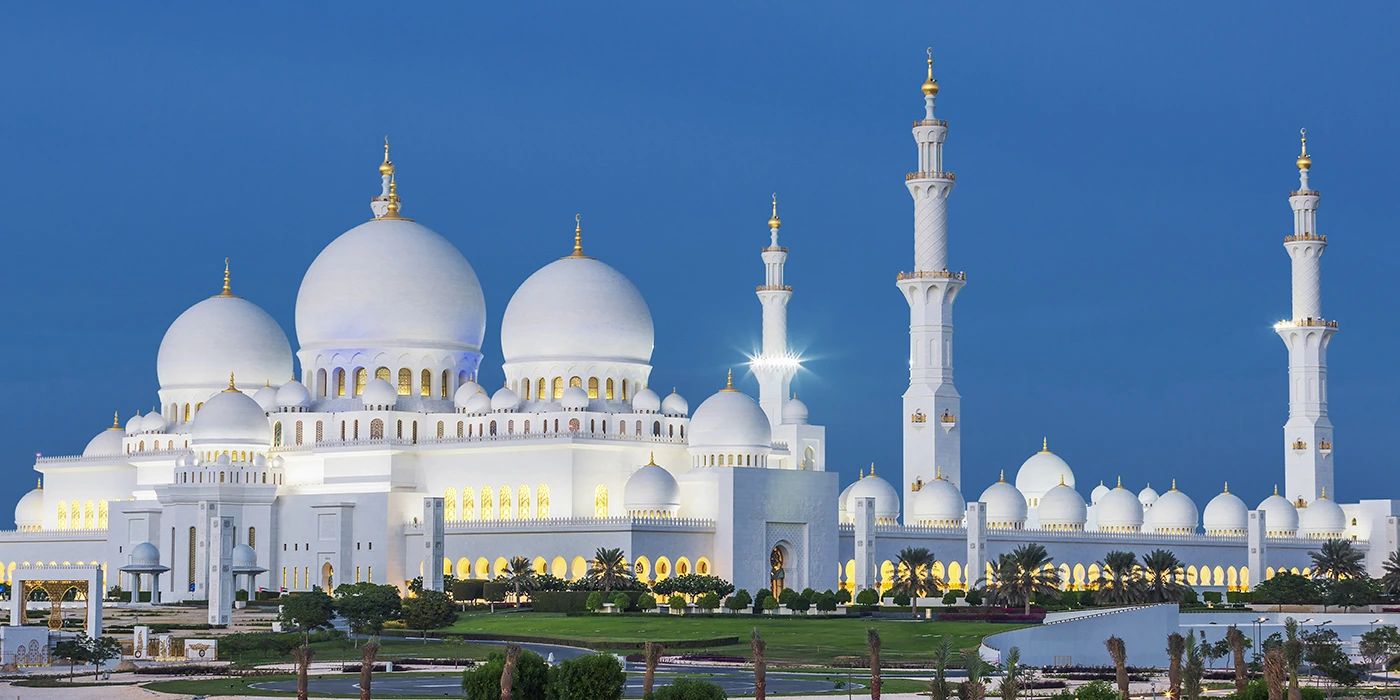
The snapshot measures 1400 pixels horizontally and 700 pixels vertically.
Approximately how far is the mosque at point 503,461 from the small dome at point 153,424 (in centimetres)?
12

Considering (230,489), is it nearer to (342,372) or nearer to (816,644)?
(342,372)

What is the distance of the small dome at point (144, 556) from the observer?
215 feet

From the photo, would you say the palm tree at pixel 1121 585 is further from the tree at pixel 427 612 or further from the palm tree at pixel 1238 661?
the palm tree at pixel 1238 661

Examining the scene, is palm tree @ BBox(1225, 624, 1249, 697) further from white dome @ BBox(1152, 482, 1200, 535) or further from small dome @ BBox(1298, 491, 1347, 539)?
small dome @ BBox(1298, 491, 1347, 539)

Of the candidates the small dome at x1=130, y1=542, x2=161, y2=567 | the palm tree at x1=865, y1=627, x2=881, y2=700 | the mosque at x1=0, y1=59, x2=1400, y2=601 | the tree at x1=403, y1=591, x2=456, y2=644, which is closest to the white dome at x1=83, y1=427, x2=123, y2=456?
the mosque at x1=0, y1=59, x2=1400, y2=601

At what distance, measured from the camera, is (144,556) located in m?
→ 65.7

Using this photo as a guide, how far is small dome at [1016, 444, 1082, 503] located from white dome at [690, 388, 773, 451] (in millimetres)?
18819

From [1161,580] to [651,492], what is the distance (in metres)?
16.4

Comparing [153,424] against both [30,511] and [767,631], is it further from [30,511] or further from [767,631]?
[767,631]

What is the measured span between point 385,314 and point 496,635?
77.2ft

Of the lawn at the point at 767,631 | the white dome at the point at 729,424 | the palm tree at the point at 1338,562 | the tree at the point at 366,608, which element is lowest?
the lawn at the point at 767,631

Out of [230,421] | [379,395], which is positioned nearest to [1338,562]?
[379,395]

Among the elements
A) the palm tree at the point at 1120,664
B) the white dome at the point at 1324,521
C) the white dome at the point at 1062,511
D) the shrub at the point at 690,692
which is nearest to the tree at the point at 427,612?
the palm tree at the point at 1120,664

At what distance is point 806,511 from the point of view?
6900 centimetres
